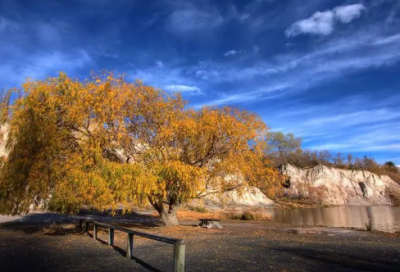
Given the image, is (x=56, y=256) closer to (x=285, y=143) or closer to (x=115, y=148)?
(x=115, y=148)

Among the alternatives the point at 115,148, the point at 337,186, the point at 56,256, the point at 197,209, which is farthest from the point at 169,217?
the point at 337,186

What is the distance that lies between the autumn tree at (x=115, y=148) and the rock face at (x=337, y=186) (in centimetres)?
6246

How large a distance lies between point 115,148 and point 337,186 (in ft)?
266

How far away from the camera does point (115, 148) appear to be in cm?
1672

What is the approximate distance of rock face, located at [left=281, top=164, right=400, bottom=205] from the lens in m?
78.7

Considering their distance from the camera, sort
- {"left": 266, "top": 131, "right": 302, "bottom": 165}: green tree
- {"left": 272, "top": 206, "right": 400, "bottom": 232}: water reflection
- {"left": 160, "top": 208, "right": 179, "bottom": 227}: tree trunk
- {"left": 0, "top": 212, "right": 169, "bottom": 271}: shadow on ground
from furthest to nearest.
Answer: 1. {"left": 266, "top": 131, "right": 302, "bottom": 165}: green tree
2. {"left": 272, "top": 206, "right": 400, "bottom": 232}: water reflection
3. {"left": 160, "top": 208, "right": 179, "bottom": 227}: tree trunk
4. {"left": 0, "top": 212, "right": 169, "bottom": 271}: shadow on ground

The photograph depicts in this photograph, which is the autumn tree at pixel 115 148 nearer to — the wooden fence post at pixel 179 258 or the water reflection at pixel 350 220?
the wooden fence post at pixel 179 258

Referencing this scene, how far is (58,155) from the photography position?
14.5 metres

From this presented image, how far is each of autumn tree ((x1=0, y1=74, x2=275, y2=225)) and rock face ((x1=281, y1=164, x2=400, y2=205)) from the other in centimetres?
6246

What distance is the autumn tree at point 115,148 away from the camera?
1340 cm

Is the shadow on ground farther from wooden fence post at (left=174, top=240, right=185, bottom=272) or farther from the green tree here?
the green tree

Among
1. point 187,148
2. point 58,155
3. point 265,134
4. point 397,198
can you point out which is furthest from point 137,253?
point 397,198

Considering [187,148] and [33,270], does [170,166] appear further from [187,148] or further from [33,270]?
[33,270]

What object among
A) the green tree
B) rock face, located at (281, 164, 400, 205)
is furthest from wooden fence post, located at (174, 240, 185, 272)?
the green tree
